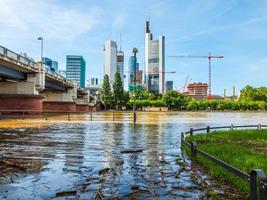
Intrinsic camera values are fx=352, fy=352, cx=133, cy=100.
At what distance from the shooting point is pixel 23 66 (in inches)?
1902

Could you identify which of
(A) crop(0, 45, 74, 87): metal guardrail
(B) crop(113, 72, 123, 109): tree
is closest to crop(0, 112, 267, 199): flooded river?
(A) crop(0, 45, 74, 87): metal guardrail

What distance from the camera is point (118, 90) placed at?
162 meters

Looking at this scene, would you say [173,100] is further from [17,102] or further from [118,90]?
[17,102]

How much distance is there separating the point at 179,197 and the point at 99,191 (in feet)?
6.44

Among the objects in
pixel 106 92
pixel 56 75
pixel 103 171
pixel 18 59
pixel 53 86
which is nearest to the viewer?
pixel 103 171

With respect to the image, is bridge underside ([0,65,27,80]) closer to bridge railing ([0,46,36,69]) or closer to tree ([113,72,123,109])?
bridge railing ([0,46,36,69])

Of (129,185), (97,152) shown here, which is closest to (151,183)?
(129,185)

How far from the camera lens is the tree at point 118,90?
15875 cm

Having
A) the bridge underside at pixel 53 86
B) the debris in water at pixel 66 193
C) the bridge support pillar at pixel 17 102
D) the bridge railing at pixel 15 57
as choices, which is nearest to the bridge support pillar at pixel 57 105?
the bridge underside at pixel 53 86

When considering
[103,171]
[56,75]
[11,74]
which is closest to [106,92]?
[56,75]

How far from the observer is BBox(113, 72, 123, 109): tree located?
159 m

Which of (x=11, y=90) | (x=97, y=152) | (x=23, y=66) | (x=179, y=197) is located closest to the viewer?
(x=179, y=197)

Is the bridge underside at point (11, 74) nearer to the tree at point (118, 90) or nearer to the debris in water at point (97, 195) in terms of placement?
the debris in water at point (97, 195)

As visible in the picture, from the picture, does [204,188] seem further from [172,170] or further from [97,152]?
[97,152]
